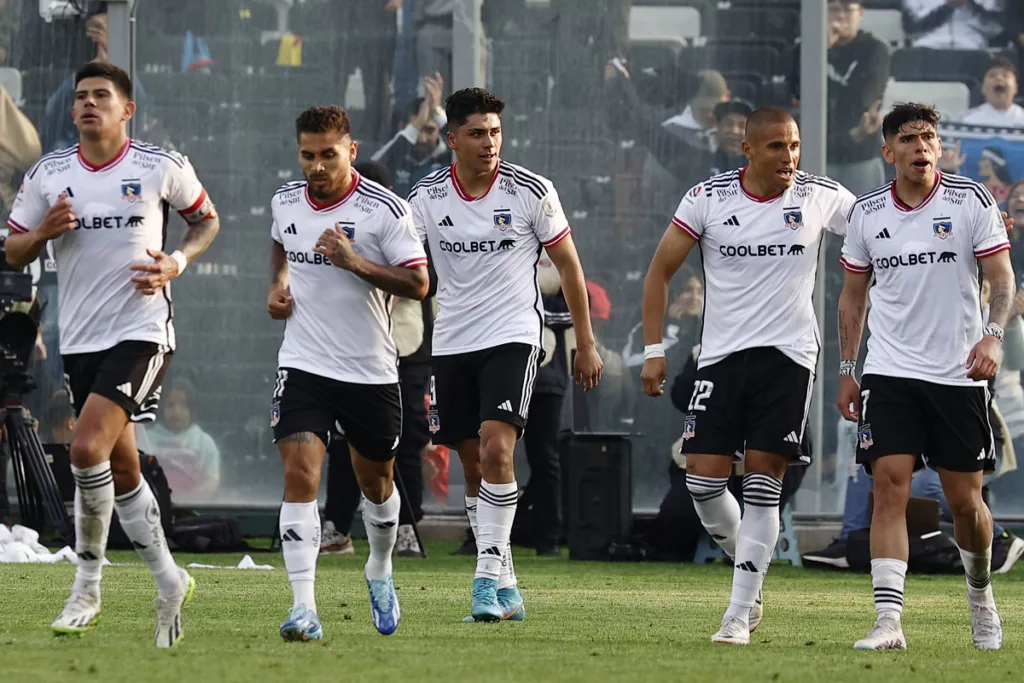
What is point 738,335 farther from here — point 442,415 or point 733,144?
point 733,144

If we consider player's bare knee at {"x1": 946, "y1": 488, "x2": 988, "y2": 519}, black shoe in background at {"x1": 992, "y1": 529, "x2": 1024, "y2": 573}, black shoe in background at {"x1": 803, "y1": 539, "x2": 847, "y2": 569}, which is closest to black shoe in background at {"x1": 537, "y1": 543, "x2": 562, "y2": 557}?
black shoe in background at {"x1": 803, "y1": 539, "x2": 847, "y2": 569}

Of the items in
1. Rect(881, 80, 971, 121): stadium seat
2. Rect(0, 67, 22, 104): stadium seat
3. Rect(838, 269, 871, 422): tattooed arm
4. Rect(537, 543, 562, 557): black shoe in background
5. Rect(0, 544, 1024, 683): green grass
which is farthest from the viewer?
Rect(0, 67, 22, 104): stadium seat

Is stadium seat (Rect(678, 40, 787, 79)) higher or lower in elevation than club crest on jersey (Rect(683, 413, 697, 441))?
higher

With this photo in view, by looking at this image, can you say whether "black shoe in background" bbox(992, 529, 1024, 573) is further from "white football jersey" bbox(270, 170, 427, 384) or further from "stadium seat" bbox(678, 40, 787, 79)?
"white football jersey" bbox(270, 170, 427, 384)

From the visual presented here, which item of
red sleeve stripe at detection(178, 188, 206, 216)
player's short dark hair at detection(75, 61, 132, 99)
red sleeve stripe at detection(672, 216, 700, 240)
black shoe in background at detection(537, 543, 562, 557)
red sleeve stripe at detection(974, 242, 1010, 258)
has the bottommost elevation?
black shoe in background at detection(537, 543, 562, 557)

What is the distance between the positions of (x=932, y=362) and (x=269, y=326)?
900 centimetres

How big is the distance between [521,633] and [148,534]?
157cm

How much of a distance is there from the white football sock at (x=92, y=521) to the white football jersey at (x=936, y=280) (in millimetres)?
3046

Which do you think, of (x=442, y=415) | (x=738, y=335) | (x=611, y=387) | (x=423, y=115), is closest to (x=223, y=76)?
(x=423, y=115)

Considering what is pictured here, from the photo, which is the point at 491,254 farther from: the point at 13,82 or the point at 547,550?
the point at 13,82

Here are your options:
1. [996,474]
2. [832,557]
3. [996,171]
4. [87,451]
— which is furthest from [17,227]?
[996,171]

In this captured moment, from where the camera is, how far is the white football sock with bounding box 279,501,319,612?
24.6 ft

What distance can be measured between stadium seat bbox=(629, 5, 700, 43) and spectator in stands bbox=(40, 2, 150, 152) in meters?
4.01

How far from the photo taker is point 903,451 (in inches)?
307
